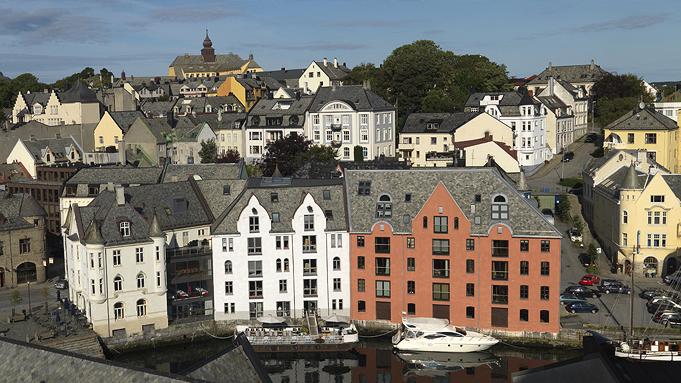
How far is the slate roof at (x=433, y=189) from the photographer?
53.4 m

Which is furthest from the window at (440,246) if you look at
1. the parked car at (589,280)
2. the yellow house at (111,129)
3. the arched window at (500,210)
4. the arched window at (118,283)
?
the yellow house at (111,129)

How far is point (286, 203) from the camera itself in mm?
56812

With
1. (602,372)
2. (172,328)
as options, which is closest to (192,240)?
(172,328)

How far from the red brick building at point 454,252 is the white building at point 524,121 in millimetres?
48411

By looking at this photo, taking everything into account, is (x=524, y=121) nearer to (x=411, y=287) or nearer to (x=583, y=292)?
(x=583, y=292)

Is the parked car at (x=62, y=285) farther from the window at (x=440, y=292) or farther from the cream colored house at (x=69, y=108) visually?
the cream colored house at (x=69, y=108)

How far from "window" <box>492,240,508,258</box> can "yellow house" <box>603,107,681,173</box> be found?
132ft

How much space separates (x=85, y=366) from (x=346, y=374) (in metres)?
28.2

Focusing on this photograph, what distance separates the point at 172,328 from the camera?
54125mm

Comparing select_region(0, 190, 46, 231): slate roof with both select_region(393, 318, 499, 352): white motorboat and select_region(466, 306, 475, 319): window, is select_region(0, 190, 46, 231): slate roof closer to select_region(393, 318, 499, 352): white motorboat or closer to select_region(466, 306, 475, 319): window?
select_region(393, 318, 499, 352): white motorboat

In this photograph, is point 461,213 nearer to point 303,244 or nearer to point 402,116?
point 303,244

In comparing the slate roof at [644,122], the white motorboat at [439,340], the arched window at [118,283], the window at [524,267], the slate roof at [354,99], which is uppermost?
the slate roof at [354,99]

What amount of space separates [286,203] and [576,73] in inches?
4324

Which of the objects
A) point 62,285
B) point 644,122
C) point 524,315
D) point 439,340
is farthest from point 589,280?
point 62,285
